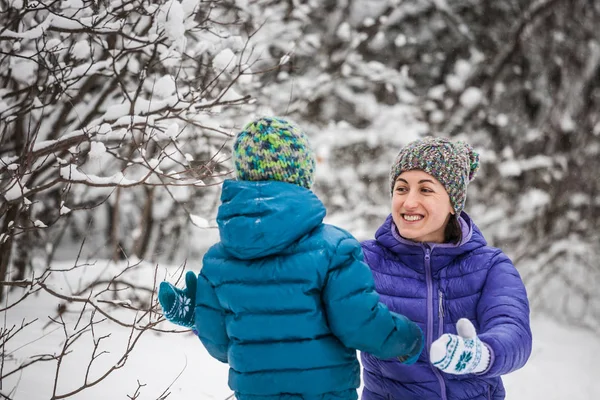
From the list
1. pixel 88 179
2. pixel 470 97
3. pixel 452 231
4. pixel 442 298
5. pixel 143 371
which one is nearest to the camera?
pixel 442 298

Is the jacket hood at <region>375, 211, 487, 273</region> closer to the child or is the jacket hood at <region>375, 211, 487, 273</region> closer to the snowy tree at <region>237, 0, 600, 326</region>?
the child

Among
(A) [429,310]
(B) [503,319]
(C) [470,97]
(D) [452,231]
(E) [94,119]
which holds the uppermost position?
(C) [470,97]

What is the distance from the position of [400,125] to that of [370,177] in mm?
1147

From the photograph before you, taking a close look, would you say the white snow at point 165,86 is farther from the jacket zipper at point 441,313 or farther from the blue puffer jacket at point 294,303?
the jacket zipper at point 441,313

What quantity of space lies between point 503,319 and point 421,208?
1.66 feet

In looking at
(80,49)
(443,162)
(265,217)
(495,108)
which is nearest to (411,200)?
(443,162)

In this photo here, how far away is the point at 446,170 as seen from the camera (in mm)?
2068

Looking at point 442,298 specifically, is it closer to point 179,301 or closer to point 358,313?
point 358,313

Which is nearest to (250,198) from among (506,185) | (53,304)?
(53,304)

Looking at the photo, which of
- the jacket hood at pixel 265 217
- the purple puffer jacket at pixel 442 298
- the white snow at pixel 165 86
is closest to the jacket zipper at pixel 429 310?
the purple puffer jacket at pixel 442 298

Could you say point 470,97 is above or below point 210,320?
above

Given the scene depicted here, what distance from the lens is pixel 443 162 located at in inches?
81.4

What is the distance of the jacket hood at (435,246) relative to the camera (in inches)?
79.7

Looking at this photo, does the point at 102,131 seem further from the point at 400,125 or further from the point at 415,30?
the point at 415,30
